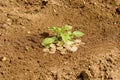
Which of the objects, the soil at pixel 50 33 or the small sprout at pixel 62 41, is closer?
the soil at pixel 50 33

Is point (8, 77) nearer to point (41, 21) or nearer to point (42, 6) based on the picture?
point (41, 21)

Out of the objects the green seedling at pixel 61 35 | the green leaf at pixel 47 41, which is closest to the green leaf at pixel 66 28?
the green seedling at pixel 61 35

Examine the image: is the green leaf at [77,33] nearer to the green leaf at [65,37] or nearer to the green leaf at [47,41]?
the green leaf at [65,37]

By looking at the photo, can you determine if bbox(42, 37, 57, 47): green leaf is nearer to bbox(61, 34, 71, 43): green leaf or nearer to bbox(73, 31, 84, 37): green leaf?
bbox(61, 34, 71, 43): green leaf

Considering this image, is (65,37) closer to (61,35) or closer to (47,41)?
(61,35)

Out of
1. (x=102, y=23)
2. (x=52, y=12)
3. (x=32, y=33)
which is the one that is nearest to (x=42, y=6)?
(x=52, y=12)

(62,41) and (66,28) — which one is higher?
(66,28)

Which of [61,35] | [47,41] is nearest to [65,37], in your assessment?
[61,35]

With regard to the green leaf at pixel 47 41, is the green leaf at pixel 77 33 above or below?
above
